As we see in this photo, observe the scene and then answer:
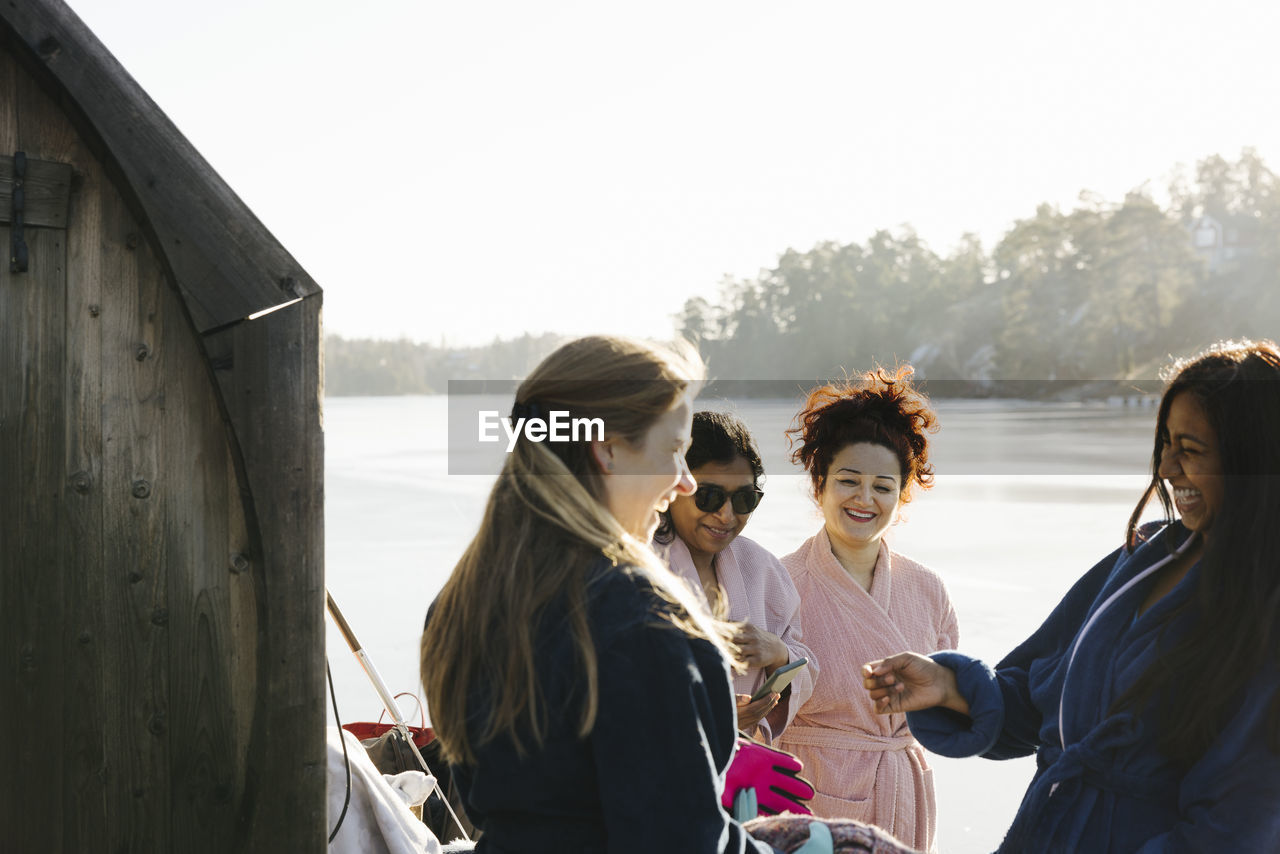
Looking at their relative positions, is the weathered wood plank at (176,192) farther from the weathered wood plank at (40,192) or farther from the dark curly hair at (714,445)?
the dark curly hair at (714,445)

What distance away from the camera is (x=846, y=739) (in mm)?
3016

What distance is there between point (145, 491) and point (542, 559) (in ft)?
4.31

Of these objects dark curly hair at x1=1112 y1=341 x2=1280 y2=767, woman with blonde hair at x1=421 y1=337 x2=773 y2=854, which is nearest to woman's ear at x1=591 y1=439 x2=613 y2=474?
woman with blonde hair at x1=421 y1=337 x2=773 y2=854

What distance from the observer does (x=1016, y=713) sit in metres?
2.14

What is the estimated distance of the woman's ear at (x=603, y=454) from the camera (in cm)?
164

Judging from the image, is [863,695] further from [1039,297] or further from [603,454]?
[1039,297]

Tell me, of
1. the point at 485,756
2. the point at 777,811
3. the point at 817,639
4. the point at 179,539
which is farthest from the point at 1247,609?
the point at 179,539

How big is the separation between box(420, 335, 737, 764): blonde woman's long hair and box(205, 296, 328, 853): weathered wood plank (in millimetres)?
865

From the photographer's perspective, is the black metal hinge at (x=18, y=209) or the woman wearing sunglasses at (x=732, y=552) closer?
the black metal hinge at (x=18, y=209)

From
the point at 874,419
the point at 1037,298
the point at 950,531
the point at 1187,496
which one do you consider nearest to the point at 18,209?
the point at 874,419

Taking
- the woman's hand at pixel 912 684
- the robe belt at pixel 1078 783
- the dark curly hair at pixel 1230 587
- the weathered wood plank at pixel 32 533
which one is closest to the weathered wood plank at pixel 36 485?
the weathered wood plank at pixel 32 533

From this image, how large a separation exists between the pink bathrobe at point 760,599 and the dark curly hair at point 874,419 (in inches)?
11.9

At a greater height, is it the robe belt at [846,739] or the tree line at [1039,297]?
the tree line at [1039,297]

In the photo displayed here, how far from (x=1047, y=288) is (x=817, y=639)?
189 feet
